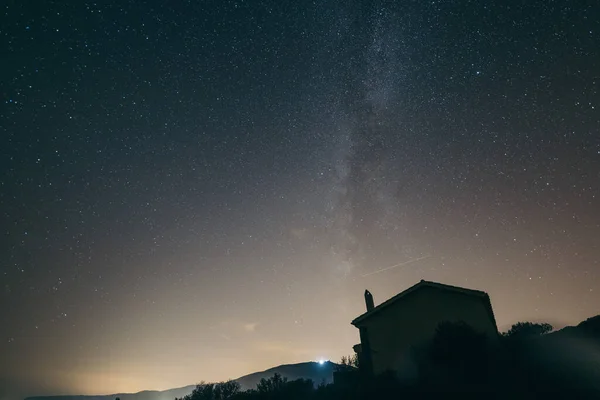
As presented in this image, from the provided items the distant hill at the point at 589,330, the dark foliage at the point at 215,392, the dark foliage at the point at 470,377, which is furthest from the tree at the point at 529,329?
the dark foliage at the point at 215,392

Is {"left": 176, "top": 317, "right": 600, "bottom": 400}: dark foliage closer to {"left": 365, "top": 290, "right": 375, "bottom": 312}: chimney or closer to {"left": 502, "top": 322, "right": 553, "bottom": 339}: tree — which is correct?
{"left": 365, "top": 290, "right": 375, "bottom": 312}: chimney

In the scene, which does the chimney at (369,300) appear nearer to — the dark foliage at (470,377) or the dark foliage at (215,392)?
the dark foliage at (470,377)

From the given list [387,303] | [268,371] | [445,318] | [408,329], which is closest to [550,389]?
[445,318]

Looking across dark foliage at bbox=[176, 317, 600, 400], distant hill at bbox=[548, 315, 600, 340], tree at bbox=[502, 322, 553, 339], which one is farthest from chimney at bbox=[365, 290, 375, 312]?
tree at bbox=[502, 322, 553, 339]

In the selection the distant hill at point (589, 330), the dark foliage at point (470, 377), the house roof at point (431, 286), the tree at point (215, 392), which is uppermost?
the house roof at point (431, 286)

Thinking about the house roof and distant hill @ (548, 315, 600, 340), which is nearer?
the house roof

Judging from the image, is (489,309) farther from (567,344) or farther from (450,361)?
(567,344)

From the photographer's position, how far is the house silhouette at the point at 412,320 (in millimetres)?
17250

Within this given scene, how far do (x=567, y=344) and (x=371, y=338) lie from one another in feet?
49.0

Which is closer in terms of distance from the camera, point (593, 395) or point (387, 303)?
point (593, 395)

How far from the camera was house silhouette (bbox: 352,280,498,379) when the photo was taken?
17.2 meters

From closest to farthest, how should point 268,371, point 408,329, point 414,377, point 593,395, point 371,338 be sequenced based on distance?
point 593,395
point 414,377
point 408,329
point 371,338
point 268,371

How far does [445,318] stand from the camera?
1744 cm

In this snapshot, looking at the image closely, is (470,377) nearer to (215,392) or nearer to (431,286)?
(431,286)
